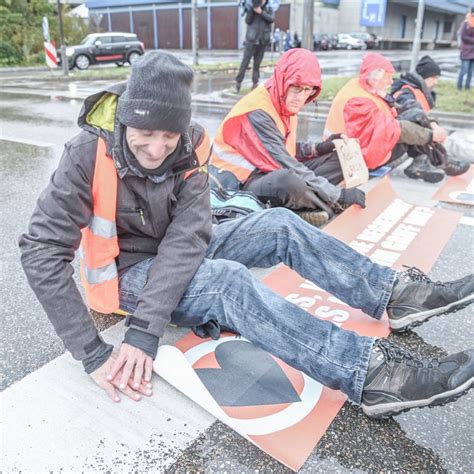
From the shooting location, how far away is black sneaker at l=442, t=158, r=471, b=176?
498cm

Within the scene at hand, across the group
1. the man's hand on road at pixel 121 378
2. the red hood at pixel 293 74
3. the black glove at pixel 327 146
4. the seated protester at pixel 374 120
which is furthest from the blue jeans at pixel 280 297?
the seated protester at pixel 374 120

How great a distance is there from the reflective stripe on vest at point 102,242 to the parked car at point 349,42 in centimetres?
3911

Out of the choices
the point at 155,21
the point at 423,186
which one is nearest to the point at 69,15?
the point at 155,21

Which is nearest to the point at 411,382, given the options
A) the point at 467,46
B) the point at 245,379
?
the point at 245,379

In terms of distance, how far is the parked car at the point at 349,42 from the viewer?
3791 cm

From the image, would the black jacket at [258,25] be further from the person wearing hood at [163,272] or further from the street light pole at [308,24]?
the person wearing hood at [163,272]

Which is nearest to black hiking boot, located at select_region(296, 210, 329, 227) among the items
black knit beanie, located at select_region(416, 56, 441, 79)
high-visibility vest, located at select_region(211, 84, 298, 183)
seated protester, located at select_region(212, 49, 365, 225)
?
seated protester, located at select_region(212, 49, 365, 225)

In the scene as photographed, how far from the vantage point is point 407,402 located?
176 centimetres

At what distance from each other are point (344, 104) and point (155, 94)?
3.16 meters

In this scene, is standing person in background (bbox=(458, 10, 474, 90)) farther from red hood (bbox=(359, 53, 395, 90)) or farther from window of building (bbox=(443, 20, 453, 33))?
window of building (bbox=(443, 20, 453, 33))

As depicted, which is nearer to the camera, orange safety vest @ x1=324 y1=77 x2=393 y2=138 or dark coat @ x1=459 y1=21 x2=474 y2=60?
orange safety vest @ x1=324 y1=77 x2=393 y2=138

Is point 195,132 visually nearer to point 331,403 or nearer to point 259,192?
point 331,403

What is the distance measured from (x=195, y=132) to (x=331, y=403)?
1127 mm

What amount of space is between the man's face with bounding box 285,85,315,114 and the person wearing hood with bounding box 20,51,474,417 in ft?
5.09
